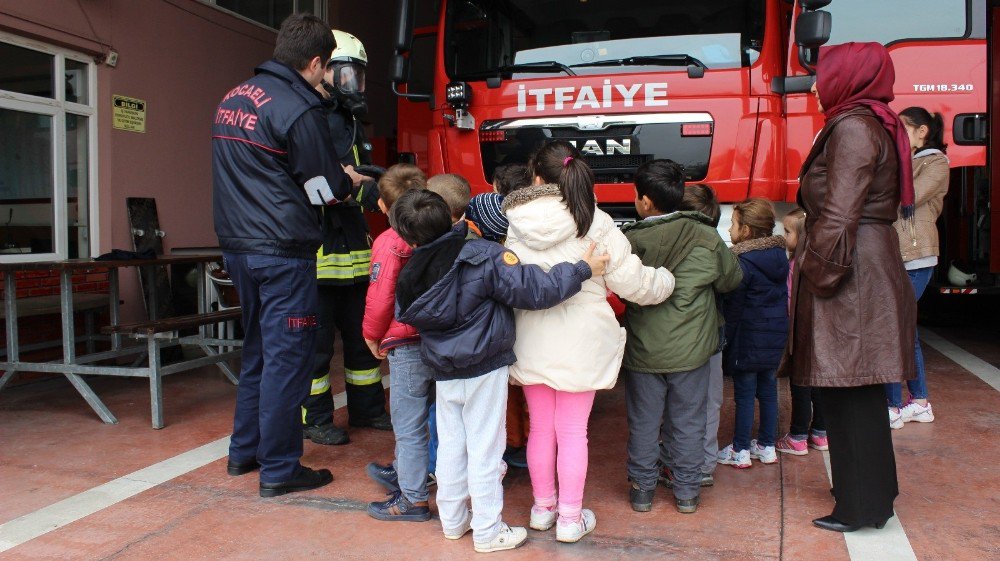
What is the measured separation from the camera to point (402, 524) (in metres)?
3.14

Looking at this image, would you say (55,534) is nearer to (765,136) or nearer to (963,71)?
(765,136)

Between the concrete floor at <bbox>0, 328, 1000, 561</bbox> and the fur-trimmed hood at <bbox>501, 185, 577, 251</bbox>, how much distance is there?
1146 millimetres

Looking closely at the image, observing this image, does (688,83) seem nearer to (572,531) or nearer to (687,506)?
(687,506)

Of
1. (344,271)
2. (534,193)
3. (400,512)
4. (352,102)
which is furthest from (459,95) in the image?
(400,512)

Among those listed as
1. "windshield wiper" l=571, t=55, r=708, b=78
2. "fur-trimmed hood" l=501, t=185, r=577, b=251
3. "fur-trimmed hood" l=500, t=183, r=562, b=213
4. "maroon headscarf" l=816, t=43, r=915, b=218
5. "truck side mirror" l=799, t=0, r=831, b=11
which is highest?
"truck side mirror" l=799, t=0, r=831, b=11

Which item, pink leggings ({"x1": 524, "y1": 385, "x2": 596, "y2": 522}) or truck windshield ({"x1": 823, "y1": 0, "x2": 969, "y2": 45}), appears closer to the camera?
pink leggings ({"x1": 524, "y1": 385, "x2": 596, "y2": 522})

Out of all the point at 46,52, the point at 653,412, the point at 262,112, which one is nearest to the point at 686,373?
the point at 653,412

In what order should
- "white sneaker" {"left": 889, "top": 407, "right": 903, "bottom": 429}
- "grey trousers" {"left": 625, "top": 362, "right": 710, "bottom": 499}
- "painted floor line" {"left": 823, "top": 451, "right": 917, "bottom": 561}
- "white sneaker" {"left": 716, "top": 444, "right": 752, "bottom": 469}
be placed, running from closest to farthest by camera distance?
"painted floor line" {"left": 823, "top": 451, "right": 917, "bottom": 561}, "grey trousers" {"left": 625, "top": 362, "right": 710, "bottom": 499}, "white sneaker" {"left": 716, "top": 444, "right": 752, "bottom": 469}, "white sneaker" {"left": 889, "top": 407, "right": 903, "bottom": 429}

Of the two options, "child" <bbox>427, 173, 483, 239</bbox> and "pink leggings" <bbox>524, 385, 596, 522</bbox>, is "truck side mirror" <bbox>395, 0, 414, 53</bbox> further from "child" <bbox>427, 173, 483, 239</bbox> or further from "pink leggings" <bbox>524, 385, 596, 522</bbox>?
"pink leggings" <bbox>524, 385, 596, 522</bbox>

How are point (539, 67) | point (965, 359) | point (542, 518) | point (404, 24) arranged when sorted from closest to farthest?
point (542, 518) → point (539, 67) → point (404, 24) → point (965, 359)

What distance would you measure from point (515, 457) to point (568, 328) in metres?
1.13

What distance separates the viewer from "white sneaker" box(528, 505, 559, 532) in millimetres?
3072

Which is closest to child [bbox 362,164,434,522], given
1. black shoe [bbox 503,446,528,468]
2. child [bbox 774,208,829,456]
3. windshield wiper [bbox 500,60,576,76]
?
black shoe [bbox 503,446,528,468]

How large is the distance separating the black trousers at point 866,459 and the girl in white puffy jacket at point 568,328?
0.86 m
